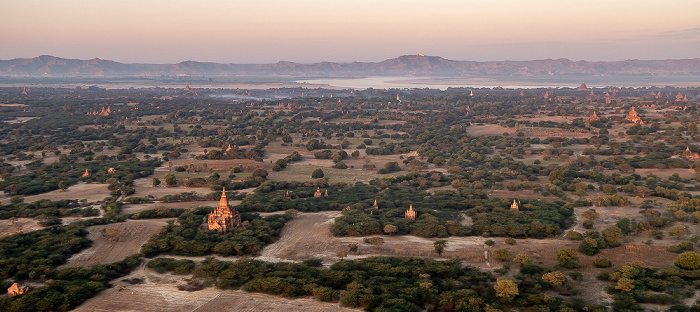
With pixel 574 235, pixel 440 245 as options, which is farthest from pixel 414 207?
pixel 574 235

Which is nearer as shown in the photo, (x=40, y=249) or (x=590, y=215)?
(x=40, y=249)

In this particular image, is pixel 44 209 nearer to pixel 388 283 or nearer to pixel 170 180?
pixel 170 180

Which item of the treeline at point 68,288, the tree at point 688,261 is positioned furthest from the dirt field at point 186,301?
the tree at point 688,261

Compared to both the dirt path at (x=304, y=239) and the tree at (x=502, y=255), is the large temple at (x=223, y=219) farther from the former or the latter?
the tree at (x=502, y=255)

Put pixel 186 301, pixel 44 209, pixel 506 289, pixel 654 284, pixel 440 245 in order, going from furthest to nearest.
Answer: pixel 44 209 → pixel 440 245 → pixel 654 284 → pixel 186 301 → pixel 506 289

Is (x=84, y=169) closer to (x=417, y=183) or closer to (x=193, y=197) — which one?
(x=193, y=197)

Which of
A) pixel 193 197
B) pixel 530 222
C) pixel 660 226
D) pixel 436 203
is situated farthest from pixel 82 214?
pixel 660 226
